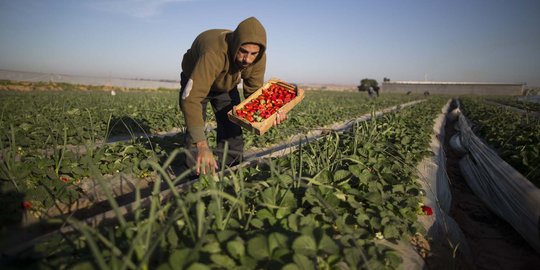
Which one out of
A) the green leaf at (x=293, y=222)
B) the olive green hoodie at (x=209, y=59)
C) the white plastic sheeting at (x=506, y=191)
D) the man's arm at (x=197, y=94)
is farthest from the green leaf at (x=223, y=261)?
the white plastic sheeting at (x=506, y=191)

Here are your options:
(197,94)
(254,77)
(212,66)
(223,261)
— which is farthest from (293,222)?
(254,77)

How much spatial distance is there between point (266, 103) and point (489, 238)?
8.41 ft

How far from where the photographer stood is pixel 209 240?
1.33 m

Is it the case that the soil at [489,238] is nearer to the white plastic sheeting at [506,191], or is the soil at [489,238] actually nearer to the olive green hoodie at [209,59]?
the white plastic sheeting at [506,191]

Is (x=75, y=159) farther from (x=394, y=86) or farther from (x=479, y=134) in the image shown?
(x=394, y=86)

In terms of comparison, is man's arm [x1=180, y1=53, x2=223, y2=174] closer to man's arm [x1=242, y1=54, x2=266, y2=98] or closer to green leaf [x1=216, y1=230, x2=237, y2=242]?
man's arm [x1=242, y1=54, x2=266, y2=98]

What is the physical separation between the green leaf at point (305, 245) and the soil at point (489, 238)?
1606mm

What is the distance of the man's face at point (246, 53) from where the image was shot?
2.56m

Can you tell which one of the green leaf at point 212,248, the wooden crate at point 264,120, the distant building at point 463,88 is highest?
the distant building at point 463,88

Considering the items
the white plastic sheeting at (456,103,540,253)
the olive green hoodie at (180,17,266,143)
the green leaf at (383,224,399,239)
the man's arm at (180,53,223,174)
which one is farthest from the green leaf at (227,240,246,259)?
the white plastic sheeting at (456,103,540,253)

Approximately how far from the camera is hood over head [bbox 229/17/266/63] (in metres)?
2.44

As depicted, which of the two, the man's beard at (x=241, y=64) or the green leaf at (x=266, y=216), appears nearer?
the green leaf at (x=266, y=216)

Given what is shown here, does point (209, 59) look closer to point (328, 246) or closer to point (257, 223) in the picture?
point (257, 223)

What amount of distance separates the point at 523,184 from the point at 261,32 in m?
2.60
